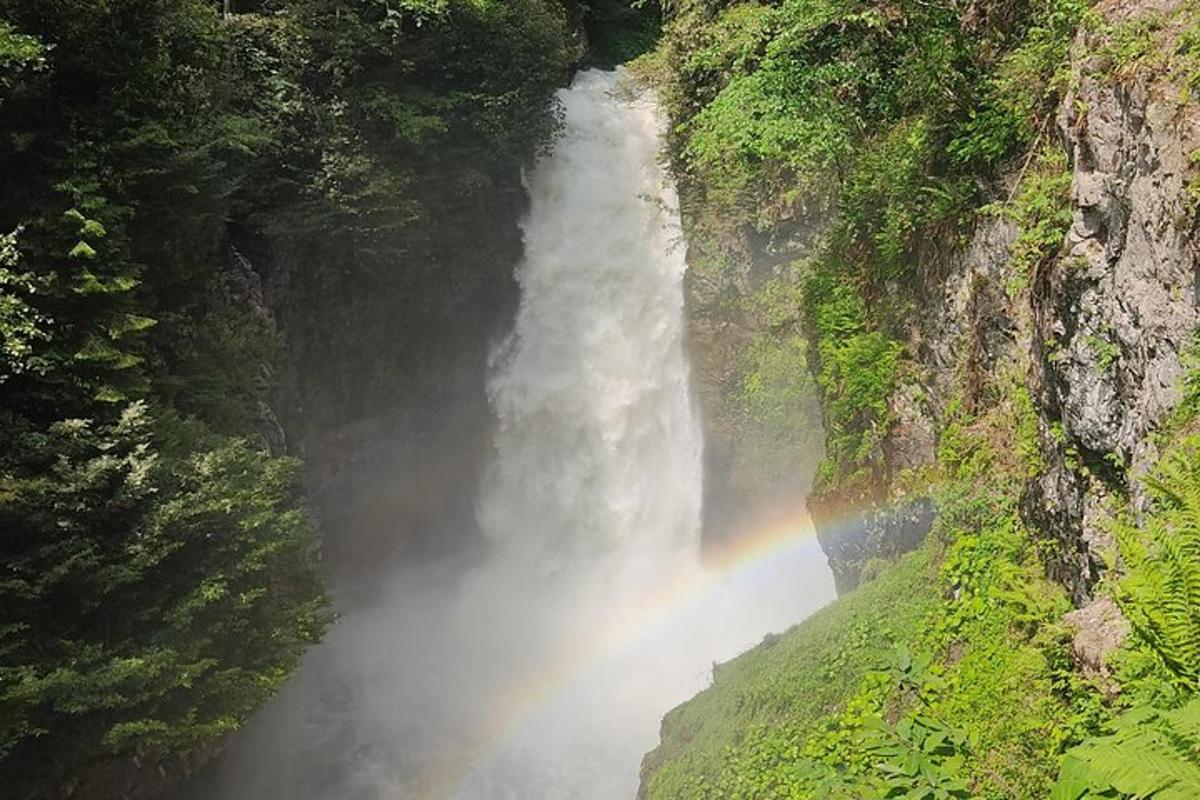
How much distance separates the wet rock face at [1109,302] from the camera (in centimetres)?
417

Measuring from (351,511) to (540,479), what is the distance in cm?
431

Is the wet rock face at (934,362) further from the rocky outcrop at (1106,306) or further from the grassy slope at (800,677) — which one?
the grassy slope at (800,677)

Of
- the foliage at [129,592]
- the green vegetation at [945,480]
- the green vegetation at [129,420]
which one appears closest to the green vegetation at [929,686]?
the green vegetation at [945,480]

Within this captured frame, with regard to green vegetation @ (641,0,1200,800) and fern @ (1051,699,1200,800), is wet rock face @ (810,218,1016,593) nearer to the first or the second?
green vegetation @ (641,0,1200,800)

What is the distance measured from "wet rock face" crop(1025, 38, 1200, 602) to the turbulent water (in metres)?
11.3

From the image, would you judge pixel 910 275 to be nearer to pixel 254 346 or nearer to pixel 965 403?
pixel 965 403

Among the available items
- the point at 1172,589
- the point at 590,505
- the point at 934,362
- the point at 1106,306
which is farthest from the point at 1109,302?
the point at 590,505

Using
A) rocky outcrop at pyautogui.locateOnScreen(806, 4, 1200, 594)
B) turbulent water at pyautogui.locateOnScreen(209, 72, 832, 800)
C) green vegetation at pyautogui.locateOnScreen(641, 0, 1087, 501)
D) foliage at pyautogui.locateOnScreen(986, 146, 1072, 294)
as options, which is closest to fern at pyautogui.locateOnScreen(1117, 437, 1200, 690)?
rocky outcrop at pyautogui.locateOnScreen(806, 4, 1200, 594)

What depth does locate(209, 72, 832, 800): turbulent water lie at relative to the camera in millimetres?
16438

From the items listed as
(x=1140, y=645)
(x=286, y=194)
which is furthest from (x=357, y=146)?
(x=1140, y=645)

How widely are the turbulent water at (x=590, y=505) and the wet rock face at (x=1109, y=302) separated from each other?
37.2 feet

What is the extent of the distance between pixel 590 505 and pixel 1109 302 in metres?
14.1

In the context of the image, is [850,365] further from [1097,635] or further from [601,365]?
[601,365]

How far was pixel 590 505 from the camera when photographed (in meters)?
18.1
